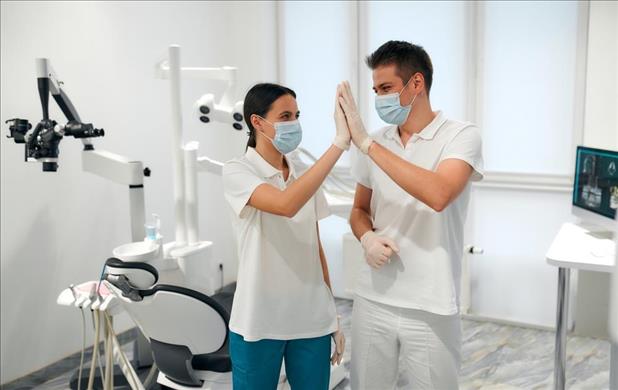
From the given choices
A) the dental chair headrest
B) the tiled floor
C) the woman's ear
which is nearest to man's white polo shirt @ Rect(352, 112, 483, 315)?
the woman's ear

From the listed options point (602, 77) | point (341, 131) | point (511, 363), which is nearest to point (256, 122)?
point (341, 131)

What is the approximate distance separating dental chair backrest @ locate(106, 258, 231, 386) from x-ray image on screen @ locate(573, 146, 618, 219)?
5.55ft

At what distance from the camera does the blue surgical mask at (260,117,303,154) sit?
1.63 meters

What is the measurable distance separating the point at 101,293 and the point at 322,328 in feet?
3.43

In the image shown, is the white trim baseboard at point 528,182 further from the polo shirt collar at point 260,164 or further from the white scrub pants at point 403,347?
the polo shirt collar at point 260,164

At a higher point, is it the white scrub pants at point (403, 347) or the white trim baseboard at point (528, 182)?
the white trim baseboard at point (528, 182)

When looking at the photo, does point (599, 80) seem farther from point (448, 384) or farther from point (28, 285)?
point (28, 285)

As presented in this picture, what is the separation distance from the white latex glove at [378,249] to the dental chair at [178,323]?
0.60 meters

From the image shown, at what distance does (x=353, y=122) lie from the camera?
5.08 feet

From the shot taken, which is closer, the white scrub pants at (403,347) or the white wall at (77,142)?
the white scrub pants at (403,347)

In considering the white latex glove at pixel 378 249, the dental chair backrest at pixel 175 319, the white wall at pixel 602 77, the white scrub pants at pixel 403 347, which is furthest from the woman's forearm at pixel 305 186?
the white wall at pixel 602 77

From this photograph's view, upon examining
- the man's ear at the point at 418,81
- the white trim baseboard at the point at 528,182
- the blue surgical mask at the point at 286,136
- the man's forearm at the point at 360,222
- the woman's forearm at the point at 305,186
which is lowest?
the white trim baseboard at the point at 528,182

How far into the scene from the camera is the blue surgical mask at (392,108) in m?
1.61

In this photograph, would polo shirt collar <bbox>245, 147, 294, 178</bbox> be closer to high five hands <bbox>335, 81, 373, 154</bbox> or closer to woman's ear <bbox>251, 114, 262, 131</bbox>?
woman's ear <bbox>251, 114, 262, 131</bbox>
